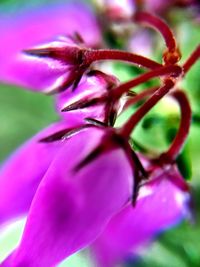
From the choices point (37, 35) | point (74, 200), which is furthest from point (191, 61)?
point (37, 35)

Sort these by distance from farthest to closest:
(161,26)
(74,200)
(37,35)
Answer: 1. (37,35)
2. (161,26)
3. (74,200)

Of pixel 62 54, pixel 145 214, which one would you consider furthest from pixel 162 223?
pixel 62 54

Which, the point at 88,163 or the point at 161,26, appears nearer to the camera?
the point at 88,163

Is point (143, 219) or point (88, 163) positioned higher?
point (88, 163)

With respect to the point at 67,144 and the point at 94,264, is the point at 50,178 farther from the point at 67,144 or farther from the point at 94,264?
the point at 94,264

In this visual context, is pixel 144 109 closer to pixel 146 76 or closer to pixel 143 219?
pixel 146 76
